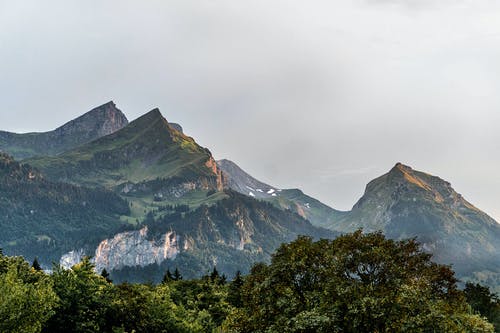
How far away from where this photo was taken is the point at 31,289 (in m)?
52.9

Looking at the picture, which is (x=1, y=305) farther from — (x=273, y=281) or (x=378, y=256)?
(x=378, y=256)

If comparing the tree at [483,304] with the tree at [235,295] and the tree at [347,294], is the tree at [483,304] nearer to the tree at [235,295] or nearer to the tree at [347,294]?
the tree at [235,295]

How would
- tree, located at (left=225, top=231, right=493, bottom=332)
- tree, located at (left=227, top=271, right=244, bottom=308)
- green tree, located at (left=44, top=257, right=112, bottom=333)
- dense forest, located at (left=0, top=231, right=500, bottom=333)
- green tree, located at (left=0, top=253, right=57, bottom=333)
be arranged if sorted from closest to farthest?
tree, located at (left=225, top=231, right=493, bottom=332)
dense forest, located at (left=0, top=231, right=500, bottom=333)
green tree, located at (left=0, top=253, right=57, bottom=333)
green tree, located at (left=44, top=257, right=112, bottom=333)
tree, located at (left=227, top=271, right=244, bottom=308)

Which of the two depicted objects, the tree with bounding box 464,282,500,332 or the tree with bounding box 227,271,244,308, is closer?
the tree with bounding box 227,271,244,308

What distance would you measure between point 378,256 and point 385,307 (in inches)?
342

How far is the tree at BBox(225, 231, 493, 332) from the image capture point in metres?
42.6

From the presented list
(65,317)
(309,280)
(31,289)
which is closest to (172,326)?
(65,317)

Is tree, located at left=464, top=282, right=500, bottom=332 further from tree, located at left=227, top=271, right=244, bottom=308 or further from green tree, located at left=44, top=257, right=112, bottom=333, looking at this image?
green tree, located at left=44, top=257, right=112, bottom=333

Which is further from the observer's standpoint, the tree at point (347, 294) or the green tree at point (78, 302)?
the green tree at point (78, 302)

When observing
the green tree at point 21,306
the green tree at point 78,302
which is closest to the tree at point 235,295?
the green tree at point 78,302

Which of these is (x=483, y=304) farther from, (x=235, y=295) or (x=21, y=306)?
(x=21, y=306)

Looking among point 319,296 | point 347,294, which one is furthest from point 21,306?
point 347,294

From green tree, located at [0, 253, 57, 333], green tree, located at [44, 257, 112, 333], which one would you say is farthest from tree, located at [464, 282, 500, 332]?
green tree, located at [0, 253, 57, 333]

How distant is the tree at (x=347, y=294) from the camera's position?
42.6 meters
